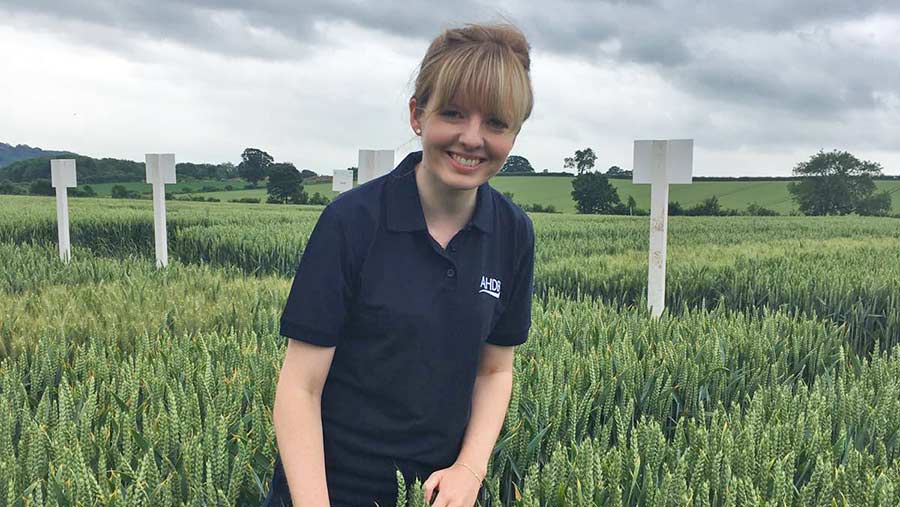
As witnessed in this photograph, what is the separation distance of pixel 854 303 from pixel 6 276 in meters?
7.12

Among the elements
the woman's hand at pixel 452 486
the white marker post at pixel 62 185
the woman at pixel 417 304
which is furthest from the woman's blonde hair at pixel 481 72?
the white marker post at pixel 62 185

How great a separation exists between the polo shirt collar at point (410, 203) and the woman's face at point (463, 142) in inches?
3.3

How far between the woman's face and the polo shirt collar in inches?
3.3

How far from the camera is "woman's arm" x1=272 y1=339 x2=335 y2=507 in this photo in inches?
58.9

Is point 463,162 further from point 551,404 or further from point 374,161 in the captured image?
point 374,161

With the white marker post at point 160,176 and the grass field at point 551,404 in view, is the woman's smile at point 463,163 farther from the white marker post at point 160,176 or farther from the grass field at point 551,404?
the white marker post at point 160,176

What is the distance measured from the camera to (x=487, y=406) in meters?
1.76

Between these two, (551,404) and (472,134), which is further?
(551,404)

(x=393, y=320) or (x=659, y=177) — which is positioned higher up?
(x=659, y=177)

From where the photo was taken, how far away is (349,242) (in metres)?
1.51

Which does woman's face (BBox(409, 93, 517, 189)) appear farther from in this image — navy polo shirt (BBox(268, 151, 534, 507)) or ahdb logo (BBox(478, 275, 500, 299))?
ahdb logo (BBox(478, 275, 500, 299))

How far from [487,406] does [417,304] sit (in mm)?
365

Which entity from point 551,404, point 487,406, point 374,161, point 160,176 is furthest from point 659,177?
point 160,176

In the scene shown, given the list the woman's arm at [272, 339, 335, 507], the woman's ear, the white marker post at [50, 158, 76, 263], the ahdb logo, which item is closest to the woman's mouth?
the woman's ear
